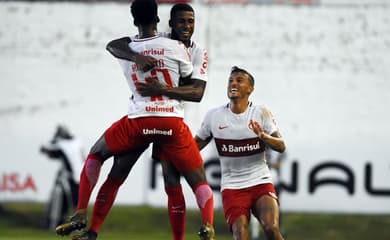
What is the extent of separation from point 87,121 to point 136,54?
10.7 meters

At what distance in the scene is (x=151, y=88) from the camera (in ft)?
37.5

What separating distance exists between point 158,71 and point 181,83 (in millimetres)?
343

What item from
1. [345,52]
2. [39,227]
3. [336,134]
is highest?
[345,52]

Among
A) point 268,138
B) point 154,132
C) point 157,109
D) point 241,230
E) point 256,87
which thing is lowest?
point 241,230

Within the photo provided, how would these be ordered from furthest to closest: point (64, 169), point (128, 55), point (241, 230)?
1. point (64, 169)
2. point (241, 230)
3. point (128, 55)

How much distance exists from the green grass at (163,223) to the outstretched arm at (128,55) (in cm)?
1025

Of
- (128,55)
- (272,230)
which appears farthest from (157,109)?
(272,230)

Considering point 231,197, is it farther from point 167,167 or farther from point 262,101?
point 262,101

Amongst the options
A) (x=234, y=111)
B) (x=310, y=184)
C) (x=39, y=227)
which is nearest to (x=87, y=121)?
(x=39, y=227)

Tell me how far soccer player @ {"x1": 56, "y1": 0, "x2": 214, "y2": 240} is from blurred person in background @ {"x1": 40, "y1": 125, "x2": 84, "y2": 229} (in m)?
10.0

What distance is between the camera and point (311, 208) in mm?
21953

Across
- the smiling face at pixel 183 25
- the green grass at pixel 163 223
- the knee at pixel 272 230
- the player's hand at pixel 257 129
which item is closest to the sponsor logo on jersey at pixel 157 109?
the smiling face at pixel 183 25

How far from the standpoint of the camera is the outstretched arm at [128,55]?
1135 cm

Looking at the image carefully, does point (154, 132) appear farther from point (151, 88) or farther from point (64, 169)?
point (64, 169)
